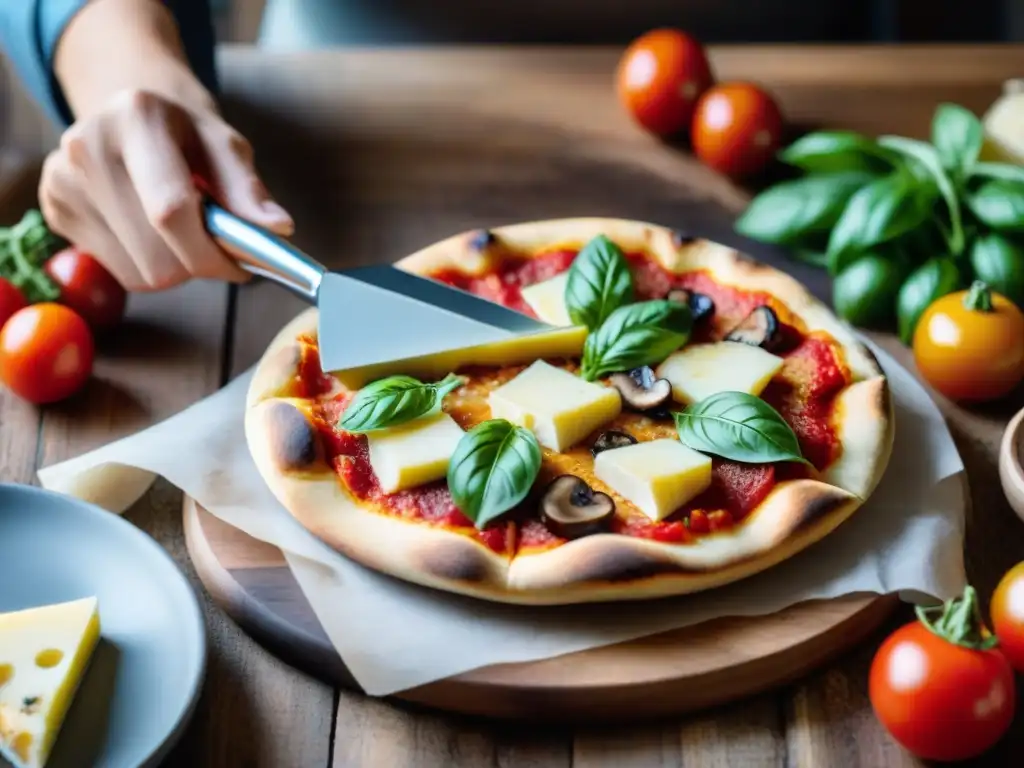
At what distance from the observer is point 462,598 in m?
2.08

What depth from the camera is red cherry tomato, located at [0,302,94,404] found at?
2.54m

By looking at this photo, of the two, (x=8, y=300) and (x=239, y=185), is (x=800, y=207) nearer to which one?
(x=239, y=185)

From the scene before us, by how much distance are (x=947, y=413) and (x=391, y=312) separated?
1183 millimetres

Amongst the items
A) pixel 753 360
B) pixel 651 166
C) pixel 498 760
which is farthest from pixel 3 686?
pixel 651 166

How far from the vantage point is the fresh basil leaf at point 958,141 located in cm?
285

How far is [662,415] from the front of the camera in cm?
233

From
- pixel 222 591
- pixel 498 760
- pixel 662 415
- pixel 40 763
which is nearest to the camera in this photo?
pixel 40 763

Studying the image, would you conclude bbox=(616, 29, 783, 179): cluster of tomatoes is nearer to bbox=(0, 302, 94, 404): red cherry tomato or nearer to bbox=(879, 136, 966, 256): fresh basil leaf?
bbox=(879, 136, 966, 256): fresh basil leaf

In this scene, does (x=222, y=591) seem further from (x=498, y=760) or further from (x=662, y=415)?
(x=662, y=415)

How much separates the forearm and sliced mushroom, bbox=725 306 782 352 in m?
1.31

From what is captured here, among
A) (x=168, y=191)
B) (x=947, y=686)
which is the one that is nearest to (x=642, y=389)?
(x=947, y=686)

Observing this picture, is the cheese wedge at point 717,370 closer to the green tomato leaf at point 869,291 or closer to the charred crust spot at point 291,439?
the green tomato leaf at point 869,291

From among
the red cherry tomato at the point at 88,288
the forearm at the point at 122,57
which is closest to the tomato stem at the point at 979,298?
the forearm at the point at 122,57

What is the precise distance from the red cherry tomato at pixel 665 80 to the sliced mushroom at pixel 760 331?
964 millimetres
